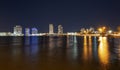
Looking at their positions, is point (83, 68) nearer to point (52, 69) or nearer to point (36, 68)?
point (52, 69)

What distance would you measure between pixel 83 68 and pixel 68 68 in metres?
1.21

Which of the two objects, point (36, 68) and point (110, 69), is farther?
point (36, 68)

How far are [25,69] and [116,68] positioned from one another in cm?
694

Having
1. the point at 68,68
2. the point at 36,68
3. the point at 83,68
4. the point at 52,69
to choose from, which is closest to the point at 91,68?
the point at 83,68

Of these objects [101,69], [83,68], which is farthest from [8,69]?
[101,69]

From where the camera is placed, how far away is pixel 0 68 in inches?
660

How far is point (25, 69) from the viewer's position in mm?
16547

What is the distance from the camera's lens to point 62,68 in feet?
55.3

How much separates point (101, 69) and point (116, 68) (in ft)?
4.06

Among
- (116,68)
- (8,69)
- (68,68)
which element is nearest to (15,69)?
(8,69)

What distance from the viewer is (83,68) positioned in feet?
55.9

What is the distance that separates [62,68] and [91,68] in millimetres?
2250

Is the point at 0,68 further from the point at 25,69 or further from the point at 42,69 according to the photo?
the point at 42,69

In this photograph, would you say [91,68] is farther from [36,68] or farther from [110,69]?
[36,68]
